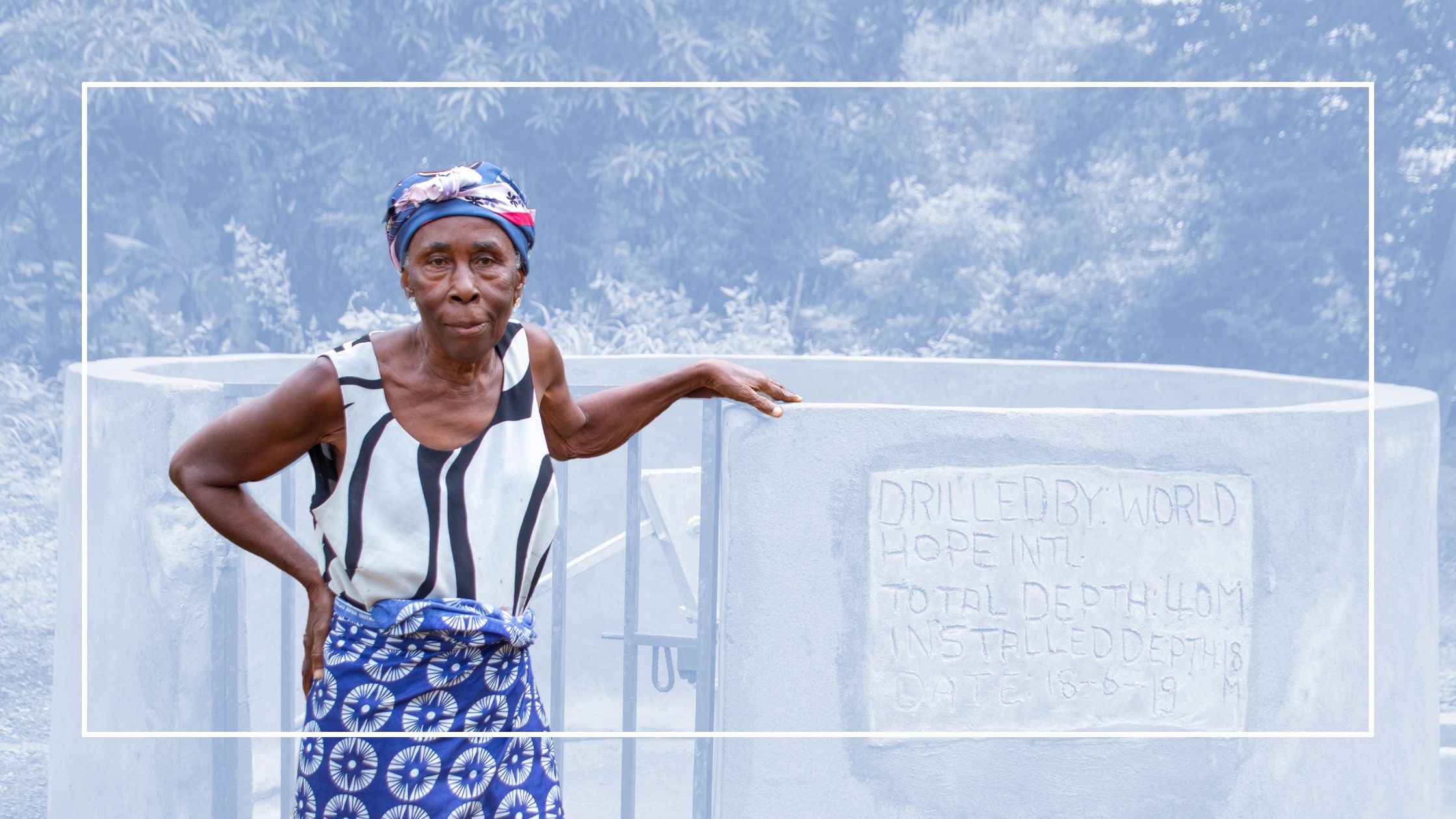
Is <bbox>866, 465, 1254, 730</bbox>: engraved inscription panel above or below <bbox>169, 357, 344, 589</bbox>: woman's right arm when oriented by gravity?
below

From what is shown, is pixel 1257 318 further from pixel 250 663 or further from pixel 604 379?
pixel 250 663

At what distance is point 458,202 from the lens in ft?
7.14

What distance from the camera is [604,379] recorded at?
723 centimetres

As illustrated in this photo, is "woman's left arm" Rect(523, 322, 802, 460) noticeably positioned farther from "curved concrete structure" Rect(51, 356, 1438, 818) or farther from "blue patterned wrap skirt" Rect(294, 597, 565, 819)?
"curved concrete structure" Rect(51, 356, 1438, 818)

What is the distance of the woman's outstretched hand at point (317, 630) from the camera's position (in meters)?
2.28

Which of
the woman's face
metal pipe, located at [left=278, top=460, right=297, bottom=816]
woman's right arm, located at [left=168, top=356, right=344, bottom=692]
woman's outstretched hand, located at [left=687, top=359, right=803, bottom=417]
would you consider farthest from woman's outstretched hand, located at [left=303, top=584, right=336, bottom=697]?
metal pipe, located at [left=278, top=460, right=297, bottom=816]

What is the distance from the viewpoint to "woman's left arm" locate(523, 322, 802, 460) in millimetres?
2439

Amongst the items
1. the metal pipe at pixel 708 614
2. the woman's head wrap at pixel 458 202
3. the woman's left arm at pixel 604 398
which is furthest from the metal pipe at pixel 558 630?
the woman's head wrap at pixel 458 202

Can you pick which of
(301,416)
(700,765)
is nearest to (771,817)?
(700,765)

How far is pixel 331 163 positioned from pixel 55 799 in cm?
1201

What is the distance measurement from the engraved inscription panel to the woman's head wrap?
1900mm

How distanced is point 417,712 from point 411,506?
26cm

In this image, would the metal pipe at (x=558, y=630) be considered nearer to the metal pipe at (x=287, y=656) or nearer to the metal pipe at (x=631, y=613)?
the metal pipe at (x=631, y=613)

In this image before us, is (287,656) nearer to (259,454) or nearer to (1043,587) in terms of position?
(1043,587)
